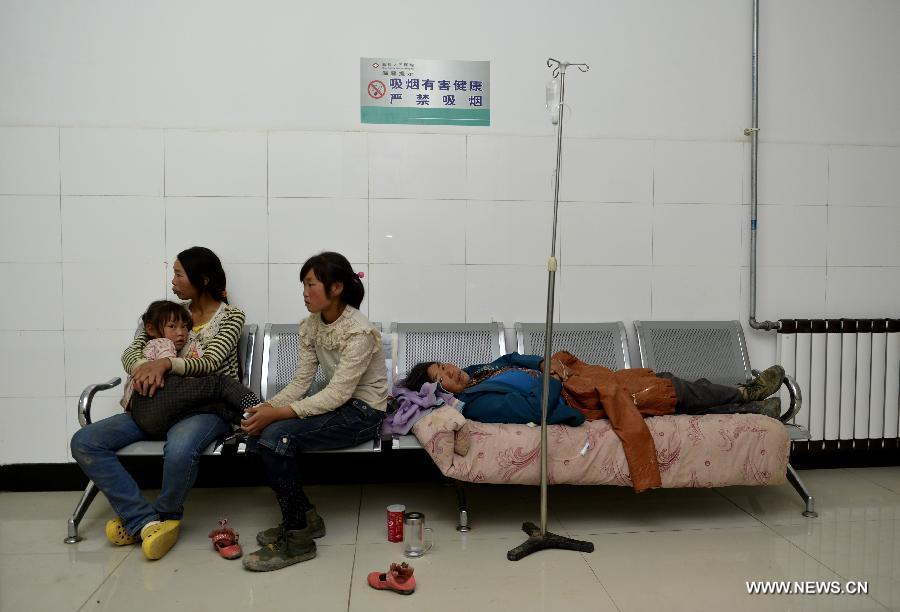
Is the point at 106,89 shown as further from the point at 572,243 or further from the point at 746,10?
the point at 746,10

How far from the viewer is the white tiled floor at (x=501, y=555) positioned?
2.32 metres

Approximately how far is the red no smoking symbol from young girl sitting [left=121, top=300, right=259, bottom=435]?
1.41 meters

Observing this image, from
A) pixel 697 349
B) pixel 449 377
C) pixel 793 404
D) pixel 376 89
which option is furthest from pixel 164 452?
pixel 793 404

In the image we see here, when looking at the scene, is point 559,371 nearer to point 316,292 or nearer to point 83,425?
point 316,292

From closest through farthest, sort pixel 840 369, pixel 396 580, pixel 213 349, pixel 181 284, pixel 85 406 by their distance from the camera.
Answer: pixel 396 580
pixel 85 406
pixel 213 349
pixel 181 284
pixel 840 369

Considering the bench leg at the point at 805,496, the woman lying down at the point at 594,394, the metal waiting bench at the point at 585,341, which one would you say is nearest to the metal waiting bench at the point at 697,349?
the metal waiting bench at the point at 585,341

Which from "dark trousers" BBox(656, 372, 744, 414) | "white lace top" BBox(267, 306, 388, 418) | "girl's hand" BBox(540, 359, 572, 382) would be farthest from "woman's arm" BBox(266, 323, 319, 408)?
"dark trousers" BBox(656, 372, 744, 414)

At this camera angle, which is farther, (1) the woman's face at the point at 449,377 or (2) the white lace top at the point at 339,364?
(1) the woman's face at the point at 449,377

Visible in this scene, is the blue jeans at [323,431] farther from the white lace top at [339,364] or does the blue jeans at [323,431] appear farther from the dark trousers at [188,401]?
the dark trousers at [188,401]

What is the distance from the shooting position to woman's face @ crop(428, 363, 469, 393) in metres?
3.14

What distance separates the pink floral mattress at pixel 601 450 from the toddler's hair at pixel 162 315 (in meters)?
1.21

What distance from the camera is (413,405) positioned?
299 centimetres

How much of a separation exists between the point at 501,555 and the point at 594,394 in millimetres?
765

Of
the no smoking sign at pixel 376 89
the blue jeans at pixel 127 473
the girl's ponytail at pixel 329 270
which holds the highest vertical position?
the no smoking sign at pixel 376 89
